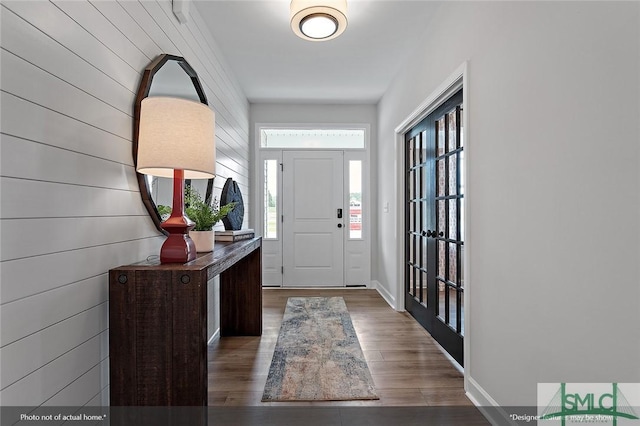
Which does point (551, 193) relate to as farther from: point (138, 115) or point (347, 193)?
point (347, 193)

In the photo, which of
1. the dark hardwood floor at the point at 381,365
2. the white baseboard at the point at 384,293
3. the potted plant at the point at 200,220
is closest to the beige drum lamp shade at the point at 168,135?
the potted plant at the point at 200,220

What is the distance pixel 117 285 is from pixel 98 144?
0.57 metres

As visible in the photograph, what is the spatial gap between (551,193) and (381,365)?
1620 millimetres

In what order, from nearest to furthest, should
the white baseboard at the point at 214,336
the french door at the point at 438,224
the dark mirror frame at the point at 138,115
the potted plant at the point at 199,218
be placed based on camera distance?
1. the dark mirror frame at the point at 138,115
2. the potted plant at the point at 199,218
3. the french door at the point at 438,224
4. the white baseboard at the point at 214,336

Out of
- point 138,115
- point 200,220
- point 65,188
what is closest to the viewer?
point 65,188

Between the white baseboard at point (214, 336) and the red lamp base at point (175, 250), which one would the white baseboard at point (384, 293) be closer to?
the white baseboard at point (214, 336)

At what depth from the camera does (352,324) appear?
3.30 meters

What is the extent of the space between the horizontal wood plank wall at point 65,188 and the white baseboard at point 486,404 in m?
1.85

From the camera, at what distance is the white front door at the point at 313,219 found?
16.2ft

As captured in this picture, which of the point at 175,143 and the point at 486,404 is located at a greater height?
the point at 175,143

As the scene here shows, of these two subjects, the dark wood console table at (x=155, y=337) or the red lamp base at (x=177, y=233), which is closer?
the dark wood console table at (x=155, y=337)

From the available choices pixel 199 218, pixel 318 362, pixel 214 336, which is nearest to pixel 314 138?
pixel 214 336

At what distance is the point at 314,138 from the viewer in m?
4.99

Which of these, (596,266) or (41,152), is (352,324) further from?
(41,152)
